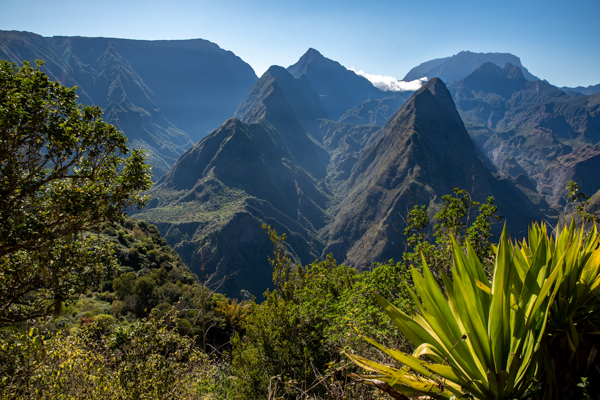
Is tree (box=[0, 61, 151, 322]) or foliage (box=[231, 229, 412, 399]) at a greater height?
tree (box=[0, 61, 151, 322])

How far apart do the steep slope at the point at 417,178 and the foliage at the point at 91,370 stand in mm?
94112

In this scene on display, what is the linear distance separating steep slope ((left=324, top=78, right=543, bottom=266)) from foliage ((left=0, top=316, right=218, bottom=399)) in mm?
94112

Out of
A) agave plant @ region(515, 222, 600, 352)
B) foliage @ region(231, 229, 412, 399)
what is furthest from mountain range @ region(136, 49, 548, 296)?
agave plant @ region(515, 222, 600, 352)

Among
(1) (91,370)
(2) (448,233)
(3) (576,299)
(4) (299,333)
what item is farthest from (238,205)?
(3) (576,299)

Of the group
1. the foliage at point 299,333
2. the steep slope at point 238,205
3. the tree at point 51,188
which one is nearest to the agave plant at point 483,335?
the foliage at point 299,333

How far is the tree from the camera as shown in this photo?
446 cm

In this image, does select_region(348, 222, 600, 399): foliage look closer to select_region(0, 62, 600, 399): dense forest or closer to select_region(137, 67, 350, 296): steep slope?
select_region(0, 62, 600, 399): dense forest

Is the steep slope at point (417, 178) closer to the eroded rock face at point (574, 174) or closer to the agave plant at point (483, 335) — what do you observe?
the eroded rock face at point (574, 174)

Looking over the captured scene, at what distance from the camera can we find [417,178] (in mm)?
122250

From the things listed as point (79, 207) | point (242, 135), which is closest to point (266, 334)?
point (79, 207)

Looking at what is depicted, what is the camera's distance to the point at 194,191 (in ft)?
423

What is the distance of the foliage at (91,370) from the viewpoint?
4.03 metres

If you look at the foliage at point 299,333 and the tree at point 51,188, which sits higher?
the tree at point 51,188

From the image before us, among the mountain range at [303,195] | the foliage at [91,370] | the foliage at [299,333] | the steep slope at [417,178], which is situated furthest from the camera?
the steep slope at [417,178]
